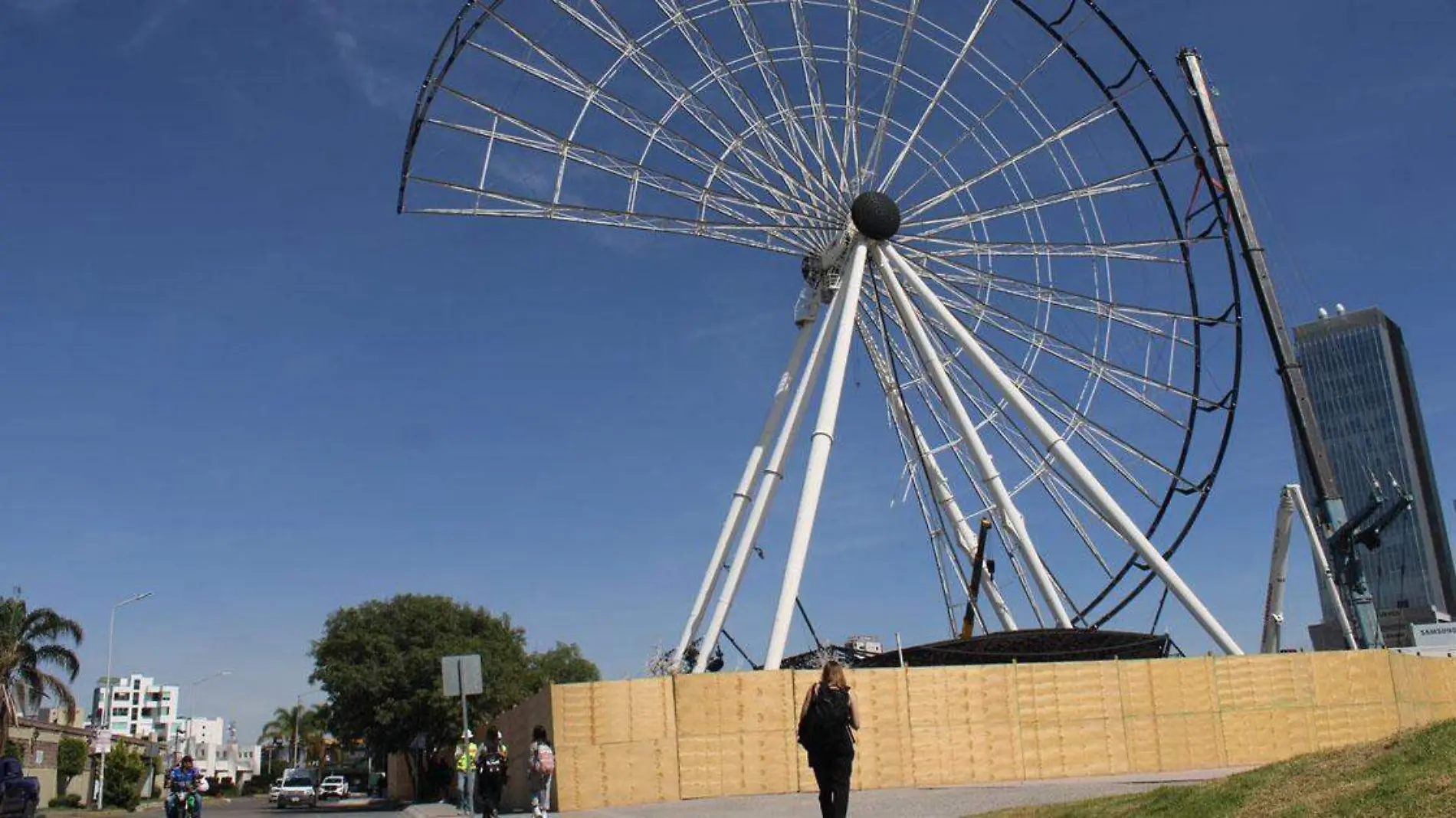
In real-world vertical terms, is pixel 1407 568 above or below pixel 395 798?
above

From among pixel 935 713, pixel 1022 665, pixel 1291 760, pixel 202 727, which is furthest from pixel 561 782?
pixel 202 727

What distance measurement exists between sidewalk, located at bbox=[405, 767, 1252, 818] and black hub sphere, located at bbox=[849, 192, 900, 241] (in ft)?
45.7

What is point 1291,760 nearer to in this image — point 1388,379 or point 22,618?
point 22,618

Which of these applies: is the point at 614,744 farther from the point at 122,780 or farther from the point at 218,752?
the point at 218,752

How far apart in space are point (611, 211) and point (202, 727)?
174764mm

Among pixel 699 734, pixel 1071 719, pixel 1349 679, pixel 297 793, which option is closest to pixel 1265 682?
pixel 1349 679

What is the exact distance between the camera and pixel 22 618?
54.9m

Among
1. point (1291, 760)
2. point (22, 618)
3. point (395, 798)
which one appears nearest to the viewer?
point (1291, 760)

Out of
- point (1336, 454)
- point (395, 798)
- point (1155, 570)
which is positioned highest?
point (1336, 454)

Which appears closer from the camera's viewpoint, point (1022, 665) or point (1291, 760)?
point (1291, 760)

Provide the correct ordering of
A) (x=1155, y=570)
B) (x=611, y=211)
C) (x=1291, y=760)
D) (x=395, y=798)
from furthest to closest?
(x=395, y=798) < (x=1155, y=570) < (x=611, y=211) < (x=1291, y=760)

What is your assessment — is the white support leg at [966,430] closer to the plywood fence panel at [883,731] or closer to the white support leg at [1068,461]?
the white support leg at [1068,461]

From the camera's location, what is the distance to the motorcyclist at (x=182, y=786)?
68.0 ft

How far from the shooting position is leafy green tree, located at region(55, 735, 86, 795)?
193ft
